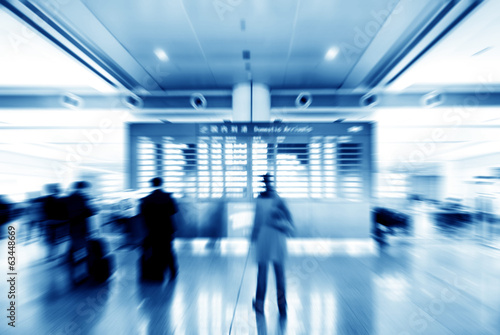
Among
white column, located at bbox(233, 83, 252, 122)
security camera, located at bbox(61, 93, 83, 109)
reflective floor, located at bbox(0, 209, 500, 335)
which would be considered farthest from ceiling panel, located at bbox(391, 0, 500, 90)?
security camera, located at bbox(61, 93, 83, 109)

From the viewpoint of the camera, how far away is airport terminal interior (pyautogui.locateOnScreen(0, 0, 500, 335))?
3.07m

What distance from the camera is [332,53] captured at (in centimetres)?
502

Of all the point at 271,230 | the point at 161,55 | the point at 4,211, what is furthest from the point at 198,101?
the point at 271,230

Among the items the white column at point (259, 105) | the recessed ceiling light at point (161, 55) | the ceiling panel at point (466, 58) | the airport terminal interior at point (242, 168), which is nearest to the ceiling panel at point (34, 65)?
the airport terminal interior at point (242, 168)

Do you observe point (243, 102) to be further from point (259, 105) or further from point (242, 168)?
point (242, 168)

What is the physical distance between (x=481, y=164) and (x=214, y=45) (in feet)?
38.9

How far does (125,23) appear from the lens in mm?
4035

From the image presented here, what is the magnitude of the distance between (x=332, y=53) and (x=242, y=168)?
2.91 meters

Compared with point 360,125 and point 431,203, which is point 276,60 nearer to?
point 360,125

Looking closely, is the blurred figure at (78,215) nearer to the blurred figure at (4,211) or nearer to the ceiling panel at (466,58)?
the blurred figure at (4,211)

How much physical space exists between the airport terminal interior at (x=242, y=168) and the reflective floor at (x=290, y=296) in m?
0.03

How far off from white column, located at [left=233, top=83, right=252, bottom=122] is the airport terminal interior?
1.4 inches

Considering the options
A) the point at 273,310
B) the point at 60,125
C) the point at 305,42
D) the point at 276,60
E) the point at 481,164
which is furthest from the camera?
the point at 481,164

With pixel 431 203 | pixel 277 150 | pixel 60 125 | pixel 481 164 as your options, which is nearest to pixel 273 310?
pixel 277 150
